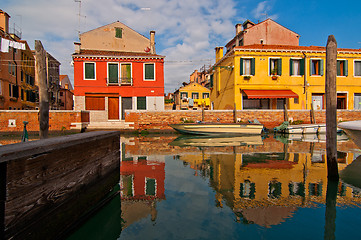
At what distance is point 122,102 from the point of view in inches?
A: 808

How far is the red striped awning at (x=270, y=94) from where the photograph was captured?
59.8 ft

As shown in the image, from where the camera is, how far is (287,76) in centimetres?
1944

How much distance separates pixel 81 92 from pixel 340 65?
78.9ft

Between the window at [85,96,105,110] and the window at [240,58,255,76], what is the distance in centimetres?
1300

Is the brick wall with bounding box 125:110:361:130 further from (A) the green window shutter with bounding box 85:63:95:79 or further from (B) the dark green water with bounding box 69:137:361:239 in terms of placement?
(B) the dark green water with bounding box 69:137:361:239

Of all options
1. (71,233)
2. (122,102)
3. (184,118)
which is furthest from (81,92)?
(71,233)

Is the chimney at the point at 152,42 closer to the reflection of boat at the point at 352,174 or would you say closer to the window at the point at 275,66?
the window at the point at 275,66

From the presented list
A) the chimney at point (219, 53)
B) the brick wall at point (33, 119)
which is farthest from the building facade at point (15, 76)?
the chimney at point (219, 53)

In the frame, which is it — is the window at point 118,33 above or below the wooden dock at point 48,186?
above

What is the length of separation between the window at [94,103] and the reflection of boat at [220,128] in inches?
336

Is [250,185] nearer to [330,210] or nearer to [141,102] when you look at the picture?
[330,210]

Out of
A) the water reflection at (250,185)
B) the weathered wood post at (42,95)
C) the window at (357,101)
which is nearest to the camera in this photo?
the water reflection at (250,185)

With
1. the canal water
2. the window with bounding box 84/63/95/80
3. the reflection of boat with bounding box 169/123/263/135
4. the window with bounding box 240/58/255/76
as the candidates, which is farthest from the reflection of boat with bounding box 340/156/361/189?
the window with bounding box 84/63/95/80

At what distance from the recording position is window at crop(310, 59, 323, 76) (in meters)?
19.5
